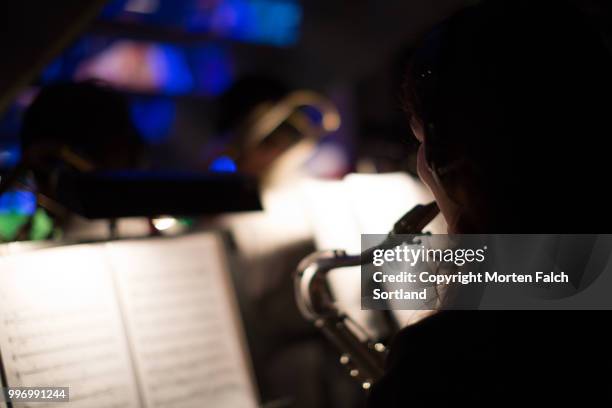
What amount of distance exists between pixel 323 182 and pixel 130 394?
3.62 ft

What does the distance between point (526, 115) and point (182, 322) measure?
40.4 inches

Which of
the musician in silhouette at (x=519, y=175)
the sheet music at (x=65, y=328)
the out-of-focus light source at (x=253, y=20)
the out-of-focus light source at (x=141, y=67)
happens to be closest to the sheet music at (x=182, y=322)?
the sheet music at (x=65, y=328)

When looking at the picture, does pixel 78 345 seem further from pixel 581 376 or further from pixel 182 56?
pixel 182 56

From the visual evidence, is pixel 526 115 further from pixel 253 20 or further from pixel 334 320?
pixel 253 20

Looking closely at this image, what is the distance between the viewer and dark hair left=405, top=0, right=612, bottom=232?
0.89 metres

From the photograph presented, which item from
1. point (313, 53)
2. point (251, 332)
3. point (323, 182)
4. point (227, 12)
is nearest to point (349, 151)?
point (313, 53)

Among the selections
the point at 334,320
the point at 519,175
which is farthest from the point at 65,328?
the point at 519,175

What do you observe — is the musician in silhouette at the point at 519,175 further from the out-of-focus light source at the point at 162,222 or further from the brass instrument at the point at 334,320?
the out-of-focus light source at the point at 162,222

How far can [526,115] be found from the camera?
89cm

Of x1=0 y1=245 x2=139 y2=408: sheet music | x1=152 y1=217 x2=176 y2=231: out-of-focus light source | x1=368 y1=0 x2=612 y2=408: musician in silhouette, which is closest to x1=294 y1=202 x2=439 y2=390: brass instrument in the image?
x1=152 y1=217 x2=176 y2=231: out-of-focus light source

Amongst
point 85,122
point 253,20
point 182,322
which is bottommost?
point 182,322

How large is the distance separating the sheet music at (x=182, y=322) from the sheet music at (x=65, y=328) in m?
0.05

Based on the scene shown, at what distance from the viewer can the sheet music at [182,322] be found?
1443 millimetres

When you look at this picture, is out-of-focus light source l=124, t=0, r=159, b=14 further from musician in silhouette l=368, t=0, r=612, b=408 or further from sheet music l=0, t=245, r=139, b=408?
musician in silhouette l=368, t=0, r=612, b=408
